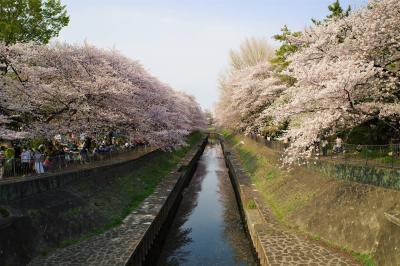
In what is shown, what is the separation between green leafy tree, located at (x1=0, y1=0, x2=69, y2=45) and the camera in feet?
95.8

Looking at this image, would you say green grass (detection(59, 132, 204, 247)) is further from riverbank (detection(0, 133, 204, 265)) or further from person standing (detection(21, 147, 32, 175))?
person standing (detection(21, 147, 32, 175))

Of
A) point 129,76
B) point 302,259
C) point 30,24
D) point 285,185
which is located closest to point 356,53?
point 302,259

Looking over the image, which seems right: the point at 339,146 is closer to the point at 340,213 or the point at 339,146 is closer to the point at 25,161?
the point at 340,213

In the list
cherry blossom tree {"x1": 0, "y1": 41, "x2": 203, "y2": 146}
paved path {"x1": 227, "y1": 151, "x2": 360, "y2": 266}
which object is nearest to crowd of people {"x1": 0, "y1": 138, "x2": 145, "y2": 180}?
cherry blossom tree {"x1": 0, "y1": 41, "x2": 203, "y2": 146}

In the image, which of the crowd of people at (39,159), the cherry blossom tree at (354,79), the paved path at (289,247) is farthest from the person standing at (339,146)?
the crowd of people at (39,159)

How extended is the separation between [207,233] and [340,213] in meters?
9.28

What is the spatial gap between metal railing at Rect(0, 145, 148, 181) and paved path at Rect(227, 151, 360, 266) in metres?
12.0

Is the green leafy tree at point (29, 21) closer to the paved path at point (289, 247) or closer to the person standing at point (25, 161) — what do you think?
the person standing at point (25, 161)

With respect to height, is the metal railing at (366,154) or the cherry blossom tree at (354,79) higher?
the cherry blossom tree at (354,79)

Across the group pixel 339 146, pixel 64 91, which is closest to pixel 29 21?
pixel 64 91

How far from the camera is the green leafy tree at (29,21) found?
29.2 metres

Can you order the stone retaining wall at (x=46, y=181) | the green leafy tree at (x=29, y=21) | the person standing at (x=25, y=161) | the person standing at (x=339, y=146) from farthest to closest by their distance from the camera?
the green leafy tree at (x=29, y=21)
the person standing at (x=339, y=146)
the person standing at (x=25, y=161)
the stone retaining wall at (x=46, y=181)

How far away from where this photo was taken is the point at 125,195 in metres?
23.8

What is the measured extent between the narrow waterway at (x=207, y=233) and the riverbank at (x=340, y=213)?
275 cm
